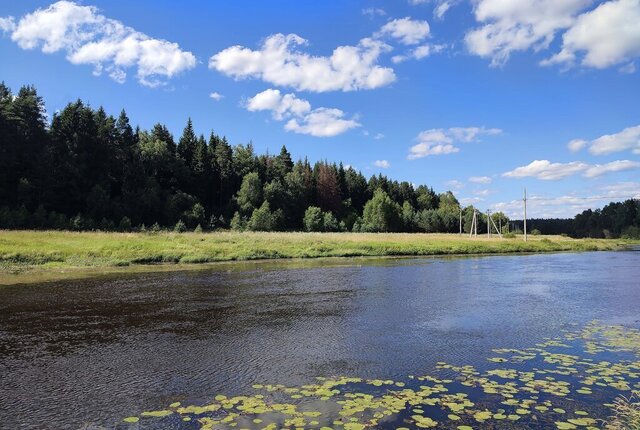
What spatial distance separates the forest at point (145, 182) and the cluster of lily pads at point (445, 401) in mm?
54889

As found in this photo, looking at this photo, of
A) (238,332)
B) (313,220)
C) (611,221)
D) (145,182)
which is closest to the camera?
(238,332)

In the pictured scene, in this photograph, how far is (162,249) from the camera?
39.7m

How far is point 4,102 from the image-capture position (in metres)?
67.2

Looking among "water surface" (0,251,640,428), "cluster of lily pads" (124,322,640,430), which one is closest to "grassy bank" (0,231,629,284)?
"water surface" (0,251,640,428)

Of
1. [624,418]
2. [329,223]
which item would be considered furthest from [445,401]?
[329,223]

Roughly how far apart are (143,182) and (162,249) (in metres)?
43.4

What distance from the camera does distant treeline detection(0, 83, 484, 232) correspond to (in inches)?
2566

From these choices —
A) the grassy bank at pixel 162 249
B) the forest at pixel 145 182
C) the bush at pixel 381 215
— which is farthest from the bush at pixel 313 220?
the grassy bank at pixel 162 249

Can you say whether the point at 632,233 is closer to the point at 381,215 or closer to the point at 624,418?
the point at 381,215

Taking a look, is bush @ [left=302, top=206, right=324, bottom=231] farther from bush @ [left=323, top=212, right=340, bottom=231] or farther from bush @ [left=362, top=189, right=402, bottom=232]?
bush @ [left=362, top=189, right=402, bottom=232]

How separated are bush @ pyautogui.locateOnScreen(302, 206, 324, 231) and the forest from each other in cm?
22

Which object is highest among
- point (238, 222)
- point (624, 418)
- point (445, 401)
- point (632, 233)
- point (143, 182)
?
point (143, 182)

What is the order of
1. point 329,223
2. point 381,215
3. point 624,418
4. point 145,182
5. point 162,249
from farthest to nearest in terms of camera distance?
point 381,215 → point 329,223 → point 145,182 → point 162,249 → point 624,418

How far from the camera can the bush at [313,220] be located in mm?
97625
